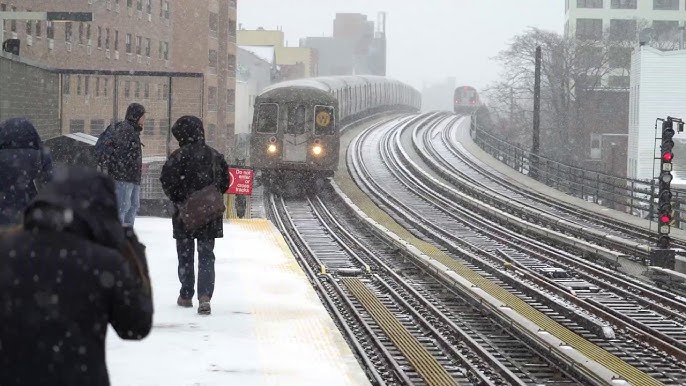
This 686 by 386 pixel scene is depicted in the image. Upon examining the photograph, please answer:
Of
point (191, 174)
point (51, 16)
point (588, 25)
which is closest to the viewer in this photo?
point (191, 174)

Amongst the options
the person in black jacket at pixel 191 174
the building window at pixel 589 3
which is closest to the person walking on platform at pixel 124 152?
the person in black jacket at pixel 191 174

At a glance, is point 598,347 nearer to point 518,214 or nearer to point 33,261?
point 33,261

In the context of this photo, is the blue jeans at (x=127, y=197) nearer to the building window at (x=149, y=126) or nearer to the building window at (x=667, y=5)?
the building window at (x=149, y=126)

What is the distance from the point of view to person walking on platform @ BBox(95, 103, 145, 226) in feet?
42.1

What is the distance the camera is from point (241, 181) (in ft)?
71.5

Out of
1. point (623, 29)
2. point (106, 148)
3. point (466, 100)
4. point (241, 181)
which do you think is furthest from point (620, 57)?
point (106, 148)

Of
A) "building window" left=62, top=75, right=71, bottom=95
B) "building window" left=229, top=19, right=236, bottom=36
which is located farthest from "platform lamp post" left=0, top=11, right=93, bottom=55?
"building window" left=229, top=19, right=236, bottom=36

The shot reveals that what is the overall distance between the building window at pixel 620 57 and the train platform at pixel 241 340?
62615mm

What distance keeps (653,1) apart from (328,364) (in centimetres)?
8721

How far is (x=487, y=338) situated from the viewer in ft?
43.6

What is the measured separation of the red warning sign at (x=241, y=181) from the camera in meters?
21.6

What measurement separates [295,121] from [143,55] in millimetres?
32704

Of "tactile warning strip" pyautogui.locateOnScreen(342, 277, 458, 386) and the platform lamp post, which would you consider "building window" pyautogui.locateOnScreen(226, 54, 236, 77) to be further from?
"tactile warning strip" pyautogui.locateOnScreen(342, 277, 458, 386)

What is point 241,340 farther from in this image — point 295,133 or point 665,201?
point 295,133
